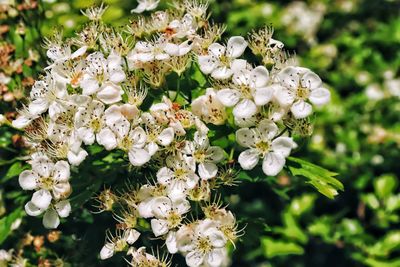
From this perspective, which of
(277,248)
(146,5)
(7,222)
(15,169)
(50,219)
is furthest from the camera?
(277,248)

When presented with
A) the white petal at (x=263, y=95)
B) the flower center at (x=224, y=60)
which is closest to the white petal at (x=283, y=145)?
the white petal at (x=263, y=95)

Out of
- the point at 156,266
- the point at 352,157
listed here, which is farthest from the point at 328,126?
the point at 156,266

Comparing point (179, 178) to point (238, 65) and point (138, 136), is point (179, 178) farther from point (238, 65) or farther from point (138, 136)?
point (238, 65)

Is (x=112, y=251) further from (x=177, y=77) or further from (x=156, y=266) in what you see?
(x=177, y=77)

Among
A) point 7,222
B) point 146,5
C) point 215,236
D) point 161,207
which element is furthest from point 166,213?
point 146,5

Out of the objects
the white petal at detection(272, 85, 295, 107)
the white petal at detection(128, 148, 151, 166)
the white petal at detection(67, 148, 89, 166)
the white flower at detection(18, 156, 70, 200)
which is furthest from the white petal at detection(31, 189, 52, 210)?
the white petal at detection(272, 85, 295, 107)

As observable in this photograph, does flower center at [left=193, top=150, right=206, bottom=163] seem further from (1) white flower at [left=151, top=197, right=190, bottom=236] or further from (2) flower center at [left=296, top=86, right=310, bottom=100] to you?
(2) flower center at [left=296, top=86, right=310, bottom=100]

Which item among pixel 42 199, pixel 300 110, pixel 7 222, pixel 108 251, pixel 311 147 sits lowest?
pixel 311 147

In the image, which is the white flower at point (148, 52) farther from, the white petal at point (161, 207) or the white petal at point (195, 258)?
the white petal at point (195, 258)
